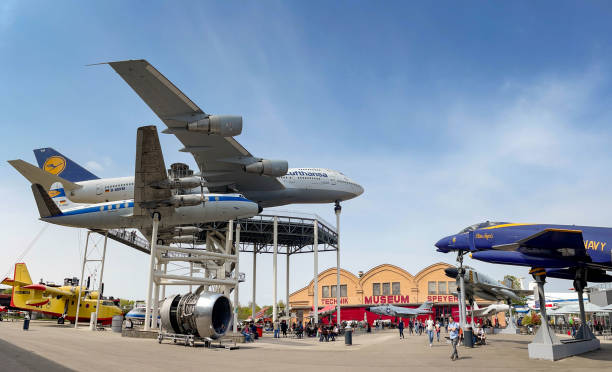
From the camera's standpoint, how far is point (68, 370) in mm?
11797

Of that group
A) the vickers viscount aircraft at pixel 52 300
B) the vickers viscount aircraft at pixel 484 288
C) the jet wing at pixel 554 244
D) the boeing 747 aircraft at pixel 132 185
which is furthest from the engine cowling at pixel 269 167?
the vickers viscount aircraft at pixel 52 300

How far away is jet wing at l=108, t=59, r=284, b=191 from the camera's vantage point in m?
24.4

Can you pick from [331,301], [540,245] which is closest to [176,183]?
[540,245]

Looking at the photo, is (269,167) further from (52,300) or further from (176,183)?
(52,300)

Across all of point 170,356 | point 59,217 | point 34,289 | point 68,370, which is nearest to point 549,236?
point 170,356

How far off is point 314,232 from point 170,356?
115 feet

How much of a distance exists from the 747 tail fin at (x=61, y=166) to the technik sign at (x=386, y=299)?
5249cm

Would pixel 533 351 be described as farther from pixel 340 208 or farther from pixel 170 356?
pixel 340 208

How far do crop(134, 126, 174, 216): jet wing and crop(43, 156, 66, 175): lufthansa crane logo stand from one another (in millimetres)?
14029

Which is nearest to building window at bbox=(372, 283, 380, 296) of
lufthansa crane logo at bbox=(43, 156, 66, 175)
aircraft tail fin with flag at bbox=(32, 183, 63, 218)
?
lufthansa crane logo at bbox=(43, 156, 66, 175)

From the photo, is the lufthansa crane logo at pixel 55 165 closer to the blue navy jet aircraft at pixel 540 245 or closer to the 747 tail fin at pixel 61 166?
the 747 tail fin at pixel 61 166

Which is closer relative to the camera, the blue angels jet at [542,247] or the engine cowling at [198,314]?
the blue angels jet at [542,247]

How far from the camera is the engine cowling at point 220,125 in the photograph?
26547 millimetres

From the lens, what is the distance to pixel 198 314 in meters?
20.5
